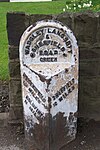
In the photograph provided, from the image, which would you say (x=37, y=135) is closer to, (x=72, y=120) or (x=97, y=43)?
(x=72, y=120)

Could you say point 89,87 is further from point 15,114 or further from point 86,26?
point 15,114

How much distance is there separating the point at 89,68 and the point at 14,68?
82 centimetres

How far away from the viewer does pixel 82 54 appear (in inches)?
181

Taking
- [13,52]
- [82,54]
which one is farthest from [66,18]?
[13,52]

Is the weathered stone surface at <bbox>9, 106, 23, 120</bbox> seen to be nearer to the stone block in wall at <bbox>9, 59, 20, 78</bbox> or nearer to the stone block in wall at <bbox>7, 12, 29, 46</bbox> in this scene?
the stone block in wall at <bbox>9, 59, 20, 78</bbox>

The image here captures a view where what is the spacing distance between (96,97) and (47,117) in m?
0.95

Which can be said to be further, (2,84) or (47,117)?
(2,84)

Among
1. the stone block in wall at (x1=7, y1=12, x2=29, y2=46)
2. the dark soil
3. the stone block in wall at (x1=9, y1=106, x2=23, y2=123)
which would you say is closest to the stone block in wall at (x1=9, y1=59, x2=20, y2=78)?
the stone block in wall at (x1=7, y1=12, x2=29, y2=46)

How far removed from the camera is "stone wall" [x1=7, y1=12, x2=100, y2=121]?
4484 millimetres

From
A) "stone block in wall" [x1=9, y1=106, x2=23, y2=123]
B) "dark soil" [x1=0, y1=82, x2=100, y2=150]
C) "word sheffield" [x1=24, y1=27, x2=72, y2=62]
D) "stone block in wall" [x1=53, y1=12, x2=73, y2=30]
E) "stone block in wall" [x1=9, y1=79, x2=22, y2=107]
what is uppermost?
"stone block in wall" [x1=53, y1=12, x2=73, y2=30]

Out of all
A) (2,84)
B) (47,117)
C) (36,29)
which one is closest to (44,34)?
(36,29)

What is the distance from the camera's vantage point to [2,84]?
19.4 ft

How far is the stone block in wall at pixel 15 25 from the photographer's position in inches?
176

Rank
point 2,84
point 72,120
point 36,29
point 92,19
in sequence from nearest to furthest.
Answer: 1. point 36,29
2. point 72,120
3. point 92,19
4. point 2,84
